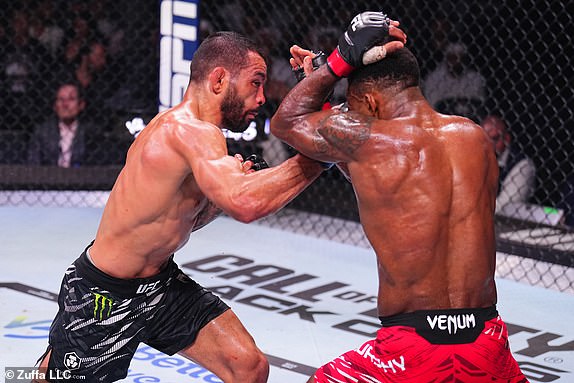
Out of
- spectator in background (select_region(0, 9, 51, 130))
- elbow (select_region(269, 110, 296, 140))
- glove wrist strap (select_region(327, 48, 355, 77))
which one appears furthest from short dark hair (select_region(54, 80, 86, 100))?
glove wrist strap (select_region(327, 48, 355, 77))

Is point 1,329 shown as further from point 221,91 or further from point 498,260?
point 498,260

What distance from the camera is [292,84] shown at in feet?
19.5

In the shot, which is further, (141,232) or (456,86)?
(456,86)

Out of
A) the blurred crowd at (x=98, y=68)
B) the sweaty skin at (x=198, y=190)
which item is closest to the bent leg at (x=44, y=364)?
the sweaty skin at (x=198, y=190)

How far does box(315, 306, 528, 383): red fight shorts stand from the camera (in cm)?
211

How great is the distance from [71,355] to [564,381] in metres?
1.77

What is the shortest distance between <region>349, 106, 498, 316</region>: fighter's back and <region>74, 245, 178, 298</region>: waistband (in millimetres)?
690

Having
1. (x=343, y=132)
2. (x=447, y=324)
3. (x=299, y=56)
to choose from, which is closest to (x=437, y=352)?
(x=447, y=324)

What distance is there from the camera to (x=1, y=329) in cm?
360

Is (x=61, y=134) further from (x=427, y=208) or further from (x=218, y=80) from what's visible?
(x=427, y=208)

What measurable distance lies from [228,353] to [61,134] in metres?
3.61

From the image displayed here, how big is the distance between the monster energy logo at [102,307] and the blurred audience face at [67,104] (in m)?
3.55

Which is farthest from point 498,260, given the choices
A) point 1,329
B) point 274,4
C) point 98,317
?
point 98,317

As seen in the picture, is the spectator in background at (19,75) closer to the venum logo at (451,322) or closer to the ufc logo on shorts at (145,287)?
the ufc logo on shorts at (145,287)
